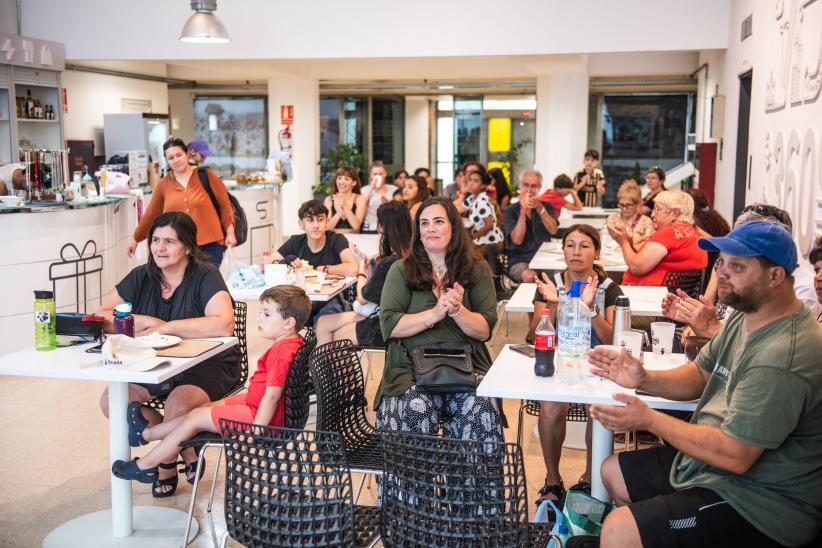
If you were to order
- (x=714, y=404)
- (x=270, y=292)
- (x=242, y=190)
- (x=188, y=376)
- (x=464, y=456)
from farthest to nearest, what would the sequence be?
(x=242, y=190)
(x=188, y=376)
(x=270, y=292)
(x=714, y=404)
(x=464, y=456)

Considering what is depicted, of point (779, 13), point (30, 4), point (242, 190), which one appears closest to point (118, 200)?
point (242, 190)

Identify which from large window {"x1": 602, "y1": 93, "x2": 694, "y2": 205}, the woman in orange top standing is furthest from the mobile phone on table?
large window {"x1": 602, "y1": 93, "x2": 694, "y2": 205}

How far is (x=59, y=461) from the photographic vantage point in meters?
4.65

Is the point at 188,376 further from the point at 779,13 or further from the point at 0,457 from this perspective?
the point at 779,13

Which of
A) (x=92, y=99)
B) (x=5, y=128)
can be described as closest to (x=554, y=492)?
(x=5, y=128)

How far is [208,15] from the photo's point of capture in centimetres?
823

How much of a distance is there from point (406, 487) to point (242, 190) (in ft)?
28.7

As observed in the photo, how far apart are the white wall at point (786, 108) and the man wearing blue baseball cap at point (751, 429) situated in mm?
2275

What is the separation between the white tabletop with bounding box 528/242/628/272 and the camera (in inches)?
250

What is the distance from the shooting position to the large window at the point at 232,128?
56.4ft

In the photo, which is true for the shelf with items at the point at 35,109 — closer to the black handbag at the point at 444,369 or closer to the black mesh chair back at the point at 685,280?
the black mesh chair back at the point at 685,280

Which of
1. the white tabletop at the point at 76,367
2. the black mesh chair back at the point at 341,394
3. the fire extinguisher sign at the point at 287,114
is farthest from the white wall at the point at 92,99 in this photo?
the black mesh chair back at the point at 341,394

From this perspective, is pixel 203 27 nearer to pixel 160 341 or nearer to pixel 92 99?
pixel 92 99

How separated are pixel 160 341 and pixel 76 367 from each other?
378 mm
